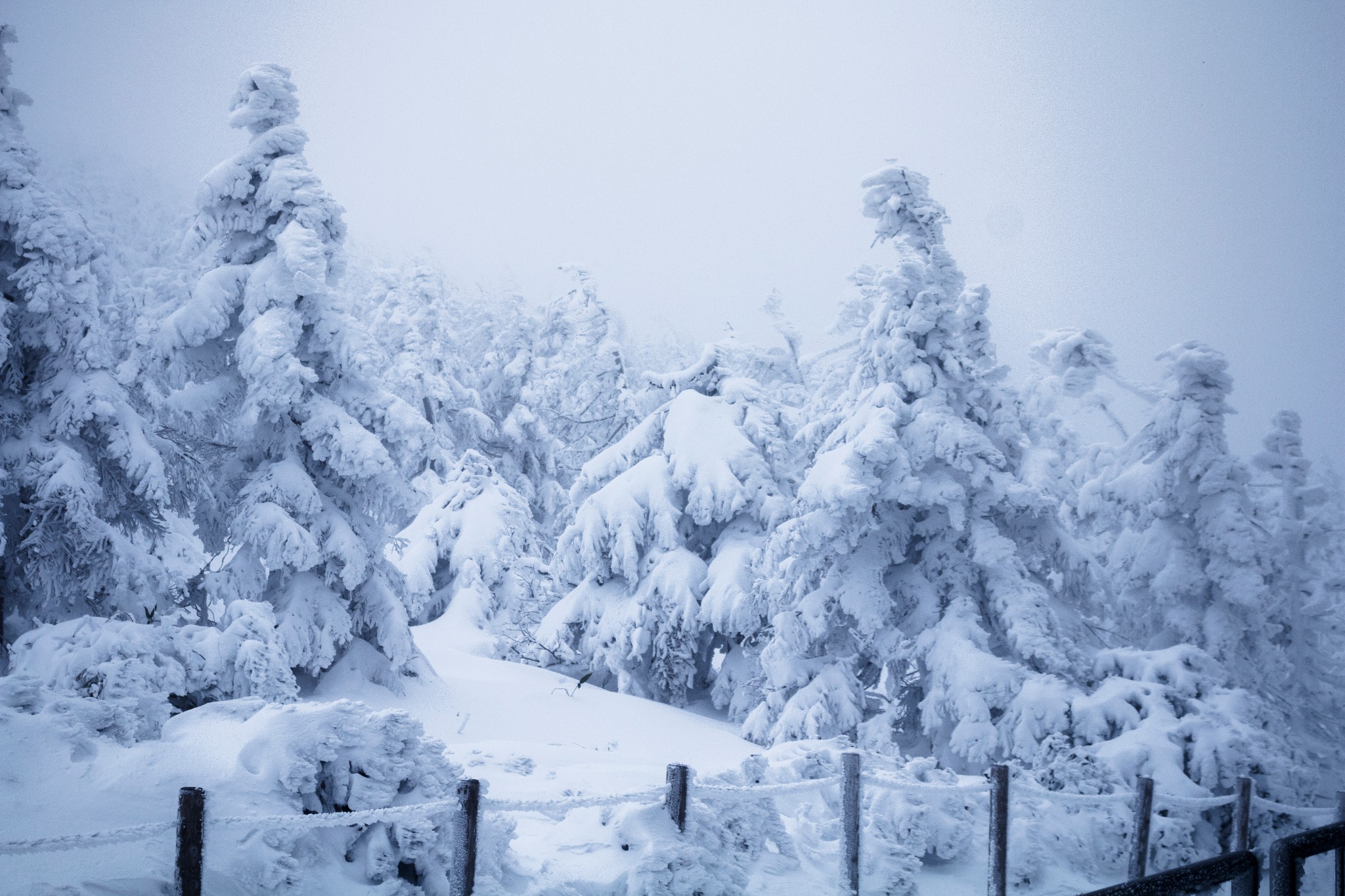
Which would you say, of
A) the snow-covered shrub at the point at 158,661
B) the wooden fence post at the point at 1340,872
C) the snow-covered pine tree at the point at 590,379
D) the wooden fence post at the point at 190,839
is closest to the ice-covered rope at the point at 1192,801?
the wooden fence post at the point at 1340,872

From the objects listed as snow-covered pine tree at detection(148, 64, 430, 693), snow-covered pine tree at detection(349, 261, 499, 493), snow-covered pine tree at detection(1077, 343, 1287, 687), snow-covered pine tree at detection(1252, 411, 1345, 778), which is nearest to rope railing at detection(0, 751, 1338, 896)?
snow-covered pine tree at detection(1077, 343, 1287, 687)

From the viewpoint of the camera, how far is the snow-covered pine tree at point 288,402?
15258 mm

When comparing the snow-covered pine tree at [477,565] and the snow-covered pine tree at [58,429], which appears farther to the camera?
the snow-covered pine tree at [477,565]

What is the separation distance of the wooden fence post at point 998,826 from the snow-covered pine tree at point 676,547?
9.71m

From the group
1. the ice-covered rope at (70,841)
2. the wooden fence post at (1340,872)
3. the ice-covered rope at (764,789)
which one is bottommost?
the ice-covered rope at (764,789)

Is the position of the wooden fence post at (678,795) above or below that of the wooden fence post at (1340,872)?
below

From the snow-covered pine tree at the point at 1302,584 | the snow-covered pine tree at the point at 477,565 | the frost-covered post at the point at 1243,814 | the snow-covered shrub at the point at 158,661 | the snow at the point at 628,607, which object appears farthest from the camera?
the snow-covered pine tree at the point at 477,565

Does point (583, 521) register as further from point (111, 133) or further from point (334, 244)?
point (111, 133)

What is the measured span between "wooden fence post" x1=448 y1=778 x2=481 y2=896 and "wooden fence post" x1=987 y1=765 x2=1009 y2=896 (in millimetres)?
5743

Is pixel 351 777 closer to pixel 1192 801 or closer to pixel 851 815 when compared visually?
pixel 851 815

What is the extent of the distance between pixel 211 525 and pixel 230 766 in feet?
38.1

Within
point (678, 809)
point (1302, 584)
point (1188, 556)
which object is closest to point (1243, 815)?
point (678, 809)

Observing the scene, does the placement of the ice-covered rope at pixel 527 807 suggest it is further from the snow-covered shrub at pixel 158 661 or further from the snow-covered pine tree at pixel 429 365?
the snow-covered pine tree at pixel 429 365

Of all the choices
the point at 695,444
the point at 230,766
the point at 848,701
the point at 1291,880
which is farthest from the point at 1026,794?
the point at 695,444
